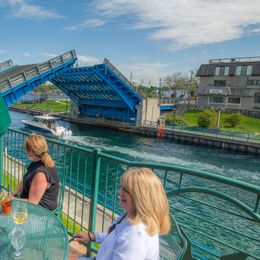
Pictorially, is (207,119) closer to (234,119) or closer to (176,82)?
(234,119)

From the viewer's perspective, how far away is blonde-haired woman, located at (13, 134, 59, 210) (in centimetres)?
246

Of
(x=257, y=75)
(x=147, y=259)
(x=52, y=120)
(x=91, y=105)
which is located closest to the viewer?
(x=147, y=259)

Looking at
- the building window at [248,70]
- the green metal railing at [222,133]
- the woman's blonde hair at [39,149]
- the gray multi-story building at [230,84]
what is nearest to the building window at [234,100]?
the gray multi-story building at [230,84]

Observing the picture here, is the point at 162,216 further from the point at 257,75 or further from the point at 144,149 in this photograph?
the point at 257,75

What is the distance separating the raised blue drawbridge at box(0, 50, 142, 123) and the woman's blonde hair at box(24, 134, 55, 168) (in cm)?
1362

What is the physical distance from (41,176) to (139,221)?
55.5 inches

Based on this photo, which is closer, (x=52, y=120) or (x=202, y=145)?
(x=202, y=145)

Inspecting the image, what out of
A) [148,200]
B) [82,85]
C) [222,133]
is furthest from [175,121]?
[148,200]

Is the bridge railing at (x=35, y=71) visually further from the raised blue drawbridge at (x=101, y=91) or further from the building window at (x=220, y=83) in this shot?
the building window at (x=220, y=83)

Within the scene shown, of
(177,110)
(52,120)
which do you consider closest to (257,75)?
(177,110)

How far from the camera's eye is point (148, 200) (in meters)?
1.43

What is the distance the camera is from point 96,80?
25.8 meters

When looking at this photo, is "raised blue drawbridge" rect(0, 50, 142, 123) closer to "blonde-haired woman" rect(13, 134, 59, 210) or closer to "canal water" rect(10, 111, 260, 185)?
"canal water" rect(10, 111, 260, 185)

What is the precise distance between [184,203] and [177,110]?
31.8m
